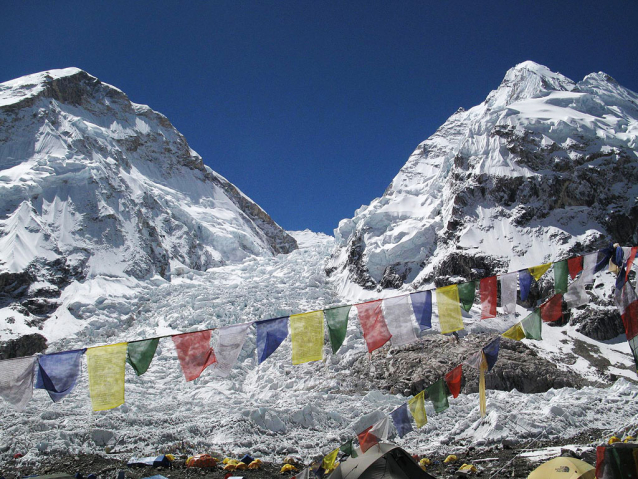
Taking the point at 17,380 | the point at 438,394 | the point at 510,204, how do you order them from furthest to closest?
the point at 510,204, the point at 438,394, the point at 17,380

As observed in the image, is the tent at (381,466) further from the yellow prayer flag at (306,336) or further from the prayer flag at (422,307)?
the prayer flag at (422,307)

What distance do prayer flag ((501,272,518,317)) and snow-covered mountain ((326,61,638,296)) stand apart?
3176 centimetres

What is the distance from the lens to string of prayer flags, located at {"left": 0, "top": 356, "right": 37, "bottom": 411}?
31.9 ft

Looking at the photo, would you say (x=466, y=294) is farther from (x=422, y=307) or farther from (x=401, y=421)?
(x=401, y=421)

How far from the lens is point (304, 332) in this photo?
444 inches

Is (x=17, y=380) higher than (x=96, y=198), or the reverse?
(x=96, y=198)

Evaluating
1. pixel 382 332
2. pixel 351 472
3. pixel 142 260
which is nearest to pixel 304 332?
pixel 382 332

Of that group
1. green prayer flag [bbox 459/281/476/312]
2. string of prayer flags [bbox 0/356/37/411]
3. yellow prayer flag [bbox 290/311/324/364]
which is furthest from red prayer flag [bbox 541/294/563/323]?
string of prayer flags [bbox 0/356/37/411]

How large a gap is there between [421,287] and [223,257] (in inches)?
1498

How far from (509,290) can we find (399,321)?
3.67 metres

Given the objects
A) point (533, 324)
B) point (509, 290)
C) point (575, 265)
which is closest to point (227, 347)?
point (509, 290)

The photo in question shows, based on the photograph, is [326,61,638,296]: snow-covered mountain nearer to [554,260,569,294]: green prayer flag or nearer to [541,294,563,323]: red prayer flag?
[541,294,563,323]: red prayer flag

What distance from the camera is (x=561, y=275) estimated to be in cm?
1218

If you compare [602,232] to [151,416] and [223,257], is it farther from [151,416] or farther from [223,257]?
[223,257]
